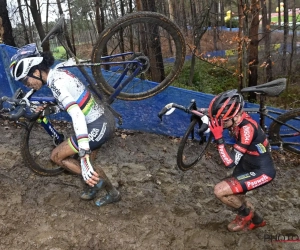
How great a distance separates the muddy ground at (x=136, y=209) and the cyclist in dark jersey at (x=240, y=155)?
38 centimetres

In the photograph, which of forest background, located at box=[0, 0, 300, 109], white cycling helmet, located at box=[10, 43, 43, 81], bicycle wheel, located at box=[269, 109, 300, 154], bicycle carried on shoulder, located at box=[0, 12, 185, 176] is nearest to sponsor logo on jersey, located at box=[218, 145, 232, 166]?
bicycle carried on shoulder, located at box=[0, 12, 185, 176]

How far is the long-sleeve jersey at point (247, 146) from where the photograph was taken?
3717mm

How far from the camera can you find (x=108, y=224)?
13.4 feet

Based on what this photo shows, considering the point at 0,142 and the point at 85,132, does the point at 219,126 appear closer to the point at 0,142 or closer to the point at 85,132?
the point at 85,132

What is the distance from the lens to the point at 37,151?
5.04 metres

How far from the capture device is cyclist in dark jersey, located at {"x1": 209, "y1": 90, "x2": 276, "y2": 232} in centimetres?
366

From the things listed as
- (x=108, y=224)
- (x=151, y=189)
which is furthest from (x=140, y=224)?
(x=151, y=189)

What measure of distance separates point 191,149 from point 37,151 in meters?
2.49

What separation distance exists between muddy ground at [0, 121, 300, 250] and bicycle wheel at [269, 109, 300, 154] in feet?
2.00

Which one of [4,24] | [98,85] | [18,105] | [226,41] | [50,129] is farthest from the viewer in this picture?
[226,41]

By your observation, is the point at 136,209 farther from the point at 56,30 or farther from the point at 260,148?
the point at 56,30

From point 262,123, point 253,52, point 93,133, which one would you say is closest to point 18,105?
point 93,133

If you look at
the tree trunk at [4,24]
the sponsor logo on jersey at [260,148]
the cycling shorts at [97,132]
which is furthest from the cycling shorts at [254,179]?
the tree trunk at [4,24]

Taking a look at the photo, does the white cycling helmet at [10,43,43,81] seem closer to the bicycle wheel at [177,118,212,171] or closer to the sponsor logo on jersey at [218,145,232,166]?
the bicycle wheel at [177,118,212,171]
